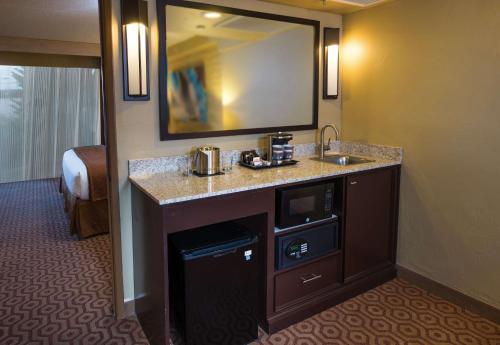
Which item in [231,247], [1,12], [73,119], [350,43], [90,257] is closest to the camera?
[231,247]

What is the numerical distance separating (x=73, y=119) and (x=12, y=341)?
5.57m

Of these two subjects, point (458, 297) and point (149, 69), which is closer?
point (149, 69)

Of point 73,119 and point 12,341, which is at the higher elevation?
point 73,119

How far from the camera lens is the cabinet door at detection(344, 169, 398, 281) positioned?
2652mm

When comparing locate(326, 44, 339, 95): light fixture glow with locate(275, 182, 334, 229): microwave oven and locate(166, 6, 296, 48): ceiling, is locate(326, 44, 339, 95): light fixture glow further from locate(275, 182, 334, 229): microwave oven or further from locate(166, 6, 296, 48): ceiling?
locate(275, 182, 334, 229): microwave oven

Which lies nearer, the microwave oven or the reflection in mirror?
the microwave oven

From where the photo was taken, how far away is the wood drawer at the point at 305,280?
7.80 ft

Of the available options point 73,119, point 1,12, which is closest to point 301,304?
point 1,12

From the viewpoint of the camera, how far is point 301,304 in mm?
2453

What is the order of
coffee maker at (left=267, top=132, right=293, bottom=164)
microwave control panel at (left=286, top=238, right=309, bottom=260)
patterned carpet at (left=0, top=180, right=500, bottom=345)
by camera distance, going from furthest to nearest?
coffee maker at (left=267, top=132, right=293, bottom=164)
microwave control panel at (left=286, top=238, right=309, bottom=260)
patterned carpet at (left=0, top=180, right=500, bottom=345)

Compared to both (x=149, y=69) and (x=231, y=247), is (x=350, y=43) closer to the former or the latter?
(x=149, y=69)

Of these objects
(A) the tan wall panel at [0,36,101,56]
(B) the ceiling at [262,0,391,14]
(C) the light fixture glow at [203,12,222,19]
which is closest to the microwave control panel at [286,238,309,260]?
(C) the light fixture glow at [203,12,222,19]

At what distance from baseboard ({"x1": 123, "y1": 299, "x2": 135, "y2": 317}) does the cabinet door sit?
4.72ft

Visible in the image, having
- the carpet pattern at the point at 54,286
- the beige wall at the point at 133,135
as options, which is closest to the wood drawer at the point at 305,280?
the carpet pattern at the point at 54,286
